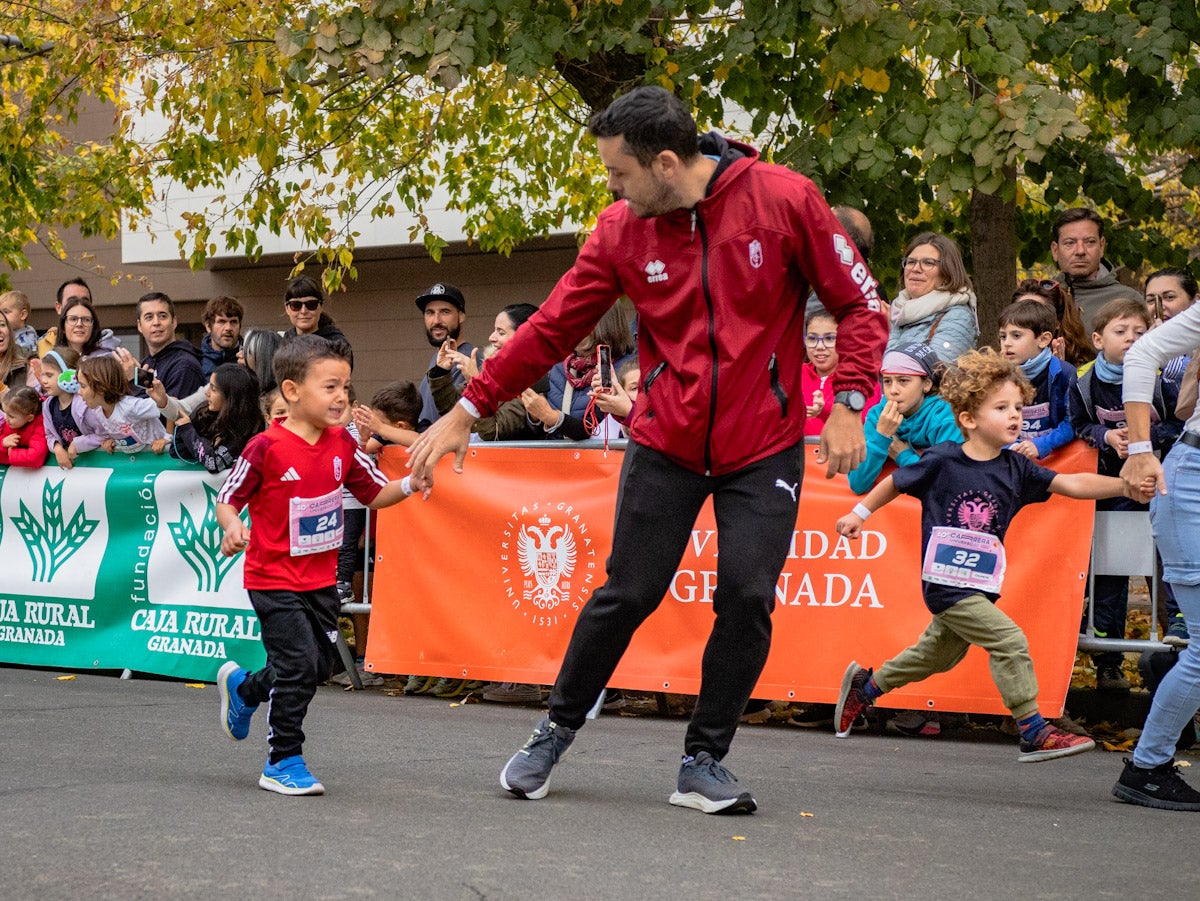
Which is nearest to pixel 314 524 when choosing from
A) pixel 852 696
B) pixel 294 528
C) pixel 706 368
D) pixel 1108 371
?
pixel 294 528

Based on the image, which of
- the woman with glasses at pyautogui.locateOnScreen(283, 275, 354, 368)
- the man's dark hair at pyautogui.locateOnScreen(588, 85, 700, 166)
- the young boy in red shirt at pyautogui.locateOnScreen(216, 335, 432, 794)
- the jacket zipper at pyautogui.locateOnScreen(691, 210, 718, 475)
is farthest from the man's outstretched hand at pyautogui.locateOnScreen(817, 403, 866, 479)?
the woman with glasses at pyautogui.locateOnScreen(283, 275, 354, 368)

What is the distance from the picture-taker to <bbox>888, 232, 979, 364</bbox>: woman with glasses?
24.1ft

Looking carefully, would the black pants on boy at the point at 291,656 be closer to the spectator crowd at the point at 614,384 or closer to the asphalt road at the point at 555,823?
the asphalt road at the point at 555,823

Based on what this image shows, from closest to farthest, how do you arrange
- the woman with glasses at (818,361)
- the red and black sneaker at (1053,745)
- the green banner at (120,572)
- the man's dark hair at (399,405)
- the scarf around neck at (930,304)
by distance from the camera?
the red and black sneaker at (1053,745) < the scarf around neck at (930,304) < the woman with glasses at (818,361) < the green banner at (120,572) < the man's dark hair at (399,405)

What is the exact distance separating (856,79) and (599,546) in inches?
128

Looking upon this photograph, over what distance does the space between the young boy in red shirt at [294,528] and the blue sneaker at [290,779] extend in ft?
0.06

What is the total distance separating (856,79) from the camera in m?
9.07

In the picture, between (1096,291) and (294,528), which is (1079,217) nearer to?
(1096,291)

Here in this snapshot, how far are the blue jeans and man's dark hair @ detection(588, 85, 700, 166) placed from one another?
200 cm

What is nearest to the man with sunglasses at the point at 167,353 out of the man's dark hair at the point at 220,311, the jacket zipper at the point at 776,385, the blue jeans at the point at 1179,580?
the man's dark hair at the point at 220,311

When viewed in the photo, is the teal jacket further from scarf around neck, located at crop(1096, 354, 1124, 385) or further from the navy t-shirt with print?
scarf around neck, located at crop(1096, 354, 1124, 385)

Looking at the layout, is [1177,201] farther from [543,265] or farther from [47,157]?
[47,157]

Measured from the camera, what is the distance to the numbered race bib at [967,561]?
624 centimetres

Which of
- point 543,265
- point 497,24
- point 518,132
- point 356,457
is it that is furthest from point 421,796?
point 543,265
